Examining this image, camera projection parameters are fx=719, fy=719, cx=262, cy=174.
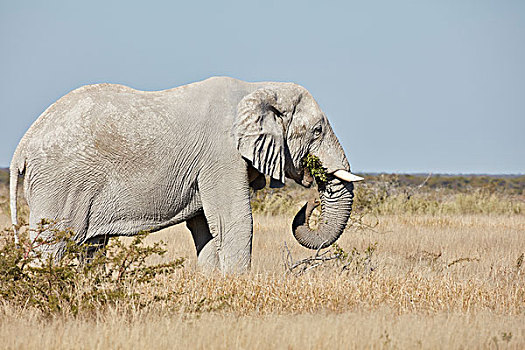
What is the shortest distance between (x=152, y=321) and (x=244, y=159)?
2804 mm

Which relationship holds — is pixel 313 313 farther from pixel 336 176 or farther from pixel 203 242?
pixel 203 242

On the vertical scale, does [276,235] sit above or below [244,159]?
below

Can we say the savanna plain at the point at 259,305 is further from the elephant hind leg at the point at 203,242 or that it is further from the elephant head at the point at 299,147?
the elephant head at the point at 299,147

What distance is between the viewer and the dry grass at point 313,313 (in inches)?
220

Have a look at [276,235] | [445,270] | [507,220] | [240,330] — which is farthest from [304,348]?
[507,220]

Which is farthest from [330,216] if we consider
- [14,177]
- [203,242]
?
[14,177]

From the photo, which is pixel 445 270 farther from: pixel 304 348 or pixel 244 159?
pixel 304 348

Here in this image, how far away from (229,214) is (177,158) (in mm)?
896

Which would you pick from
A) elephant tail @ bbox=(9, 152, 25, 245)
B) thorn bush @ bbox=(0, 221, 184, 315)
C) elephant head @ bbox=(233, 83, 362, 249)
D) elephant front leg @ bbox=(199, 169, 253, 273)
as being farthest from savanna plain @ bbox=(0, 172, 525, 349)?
elephant head @ bbox=(233, 83, 362, 249)

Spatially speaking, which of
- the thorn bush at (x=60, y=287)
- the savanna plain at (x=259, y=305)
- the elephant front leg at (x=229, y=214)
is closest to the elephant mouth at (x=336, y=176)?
the elephant front leg at (x=229, y=214)

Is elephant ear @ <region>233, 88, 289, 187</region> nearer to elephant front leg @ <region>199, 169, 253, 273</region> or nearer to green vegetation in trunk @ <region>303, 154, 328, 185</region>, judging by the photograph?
elephant front leg @ <region>199, 169, 253, 273</region>

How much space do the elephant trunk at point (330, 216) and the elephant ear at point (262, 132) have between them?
64 centimetres

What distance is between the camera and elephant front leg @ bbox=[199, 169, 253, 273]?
845cm

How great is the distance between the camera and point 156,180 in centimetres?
827
